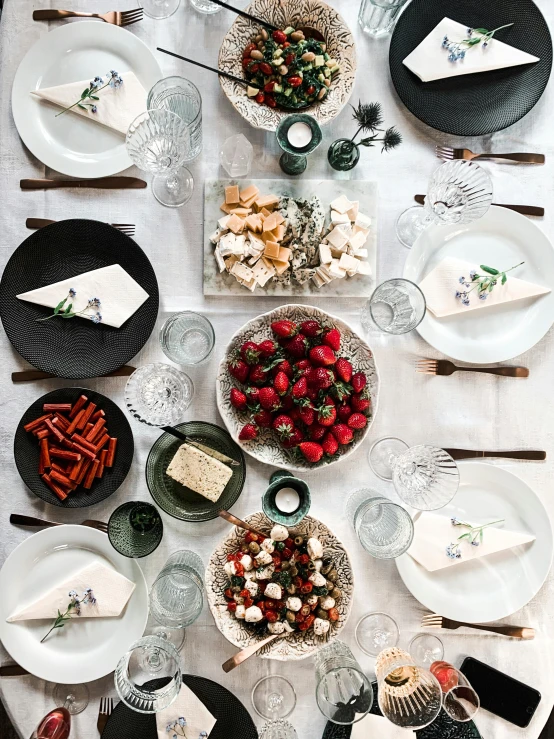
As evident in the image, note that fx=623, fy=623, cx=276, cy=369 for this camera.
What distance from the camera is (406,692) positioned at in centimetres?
174

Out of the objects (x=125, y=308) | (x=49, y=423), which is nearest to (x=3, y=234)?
(x=125, y=308)

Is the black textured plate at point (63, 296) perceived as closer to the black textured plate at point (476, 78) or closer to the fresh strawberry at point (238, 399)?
the fresh strawberry at point (238, 399)

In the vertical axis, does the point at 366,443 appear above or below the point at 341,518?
above

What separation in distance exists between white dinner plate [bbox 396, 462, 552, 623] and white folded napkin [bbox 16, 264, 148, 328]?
3.73ft

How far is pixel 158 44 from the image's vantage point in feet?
6.54

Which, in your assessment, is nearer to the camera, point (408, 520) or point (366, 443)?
point (408, 520)

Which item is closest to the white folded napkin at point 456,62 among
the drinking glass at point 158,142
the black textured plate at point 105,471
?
the drinking glass at point 158,142

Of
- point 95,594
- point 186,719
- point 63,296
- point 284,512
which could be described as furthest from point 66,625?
point 63,296

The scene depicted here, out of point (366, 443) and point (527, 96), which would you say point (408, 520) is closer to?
point (366, 443)

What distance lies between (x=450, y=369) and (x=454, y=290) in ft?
0.83

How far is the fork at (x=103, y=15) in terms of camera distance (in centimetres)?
194

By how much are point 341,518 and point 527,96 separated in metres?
1.47

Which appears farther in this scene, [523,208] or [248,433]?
[523,208]

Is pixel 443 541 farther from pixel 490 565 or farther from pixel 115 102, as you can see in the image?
pixel 115 102
